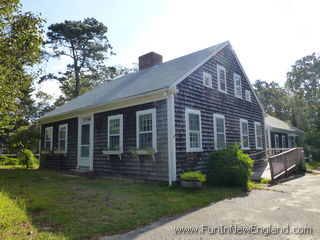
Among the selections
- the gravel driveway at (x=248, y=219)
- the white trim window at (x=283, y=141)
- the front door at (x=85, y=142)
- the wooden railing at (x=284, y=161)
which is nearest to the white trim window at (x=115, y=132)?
the front door at (x=85, y=142)

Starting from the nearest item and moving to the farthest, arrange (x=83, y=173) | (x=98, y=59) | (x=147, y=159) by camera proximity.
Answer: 1. (x=147, y=159)
2. (x=83, y=173)
3. (x=98, y=59)

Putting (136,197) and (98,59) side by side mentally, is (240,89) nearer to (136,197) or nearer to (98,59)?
(136,197)

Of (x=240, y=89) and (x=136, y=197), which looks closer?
(x=136, y=197)

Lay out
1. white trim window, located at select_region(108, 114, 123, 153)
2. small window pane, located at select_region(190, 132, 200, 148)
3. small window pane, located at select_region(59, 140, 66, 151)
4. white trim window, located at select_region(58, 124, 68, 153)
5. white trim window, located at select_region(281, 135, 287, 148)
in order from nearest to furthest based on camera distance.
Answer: small window pane, located at select_region(190, 132, 200, 148) < white trim window, located at select_region(108, 114, 123, 153) < white trim window, located at select_region(58, 124, 68, 153) < small window pane, located at select_region(59, 140, 66, 151) < white trim window, located at select_region(281, 135, 287, 148)

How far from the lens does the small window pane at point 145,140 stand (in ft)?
29.2

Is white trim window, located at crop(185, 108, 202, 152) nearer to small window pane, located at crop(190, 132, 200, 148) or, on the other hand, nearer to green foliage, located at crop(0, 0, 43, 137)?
small window pane, located at crop(190, 132, 200, 148)

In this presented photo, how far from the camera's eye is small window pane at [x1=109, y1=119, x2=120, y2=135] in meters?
10.3

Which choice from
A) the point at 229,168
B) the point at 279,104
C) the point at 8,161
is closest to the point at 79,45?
the point at 8,161

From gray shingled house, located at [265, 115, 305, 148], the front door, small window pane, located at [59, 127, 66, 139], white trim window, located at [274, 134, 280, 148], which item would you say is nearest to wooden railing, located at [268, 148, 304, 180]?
gray shingled house, located at [265, 115, 305, 148]

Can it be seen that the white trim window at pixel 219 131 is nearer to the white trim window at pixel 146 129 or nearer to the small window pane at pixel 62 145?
the white trim window at pixel 146 129

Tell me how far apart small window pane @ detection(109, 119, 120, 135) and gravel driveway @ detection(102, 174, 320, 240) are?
226 inches

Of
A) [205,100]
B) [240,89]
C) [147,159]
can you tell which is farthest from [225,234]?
[240,89]

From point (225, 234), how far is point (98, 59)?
2697cm

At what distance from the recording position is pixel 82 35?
25.8m
